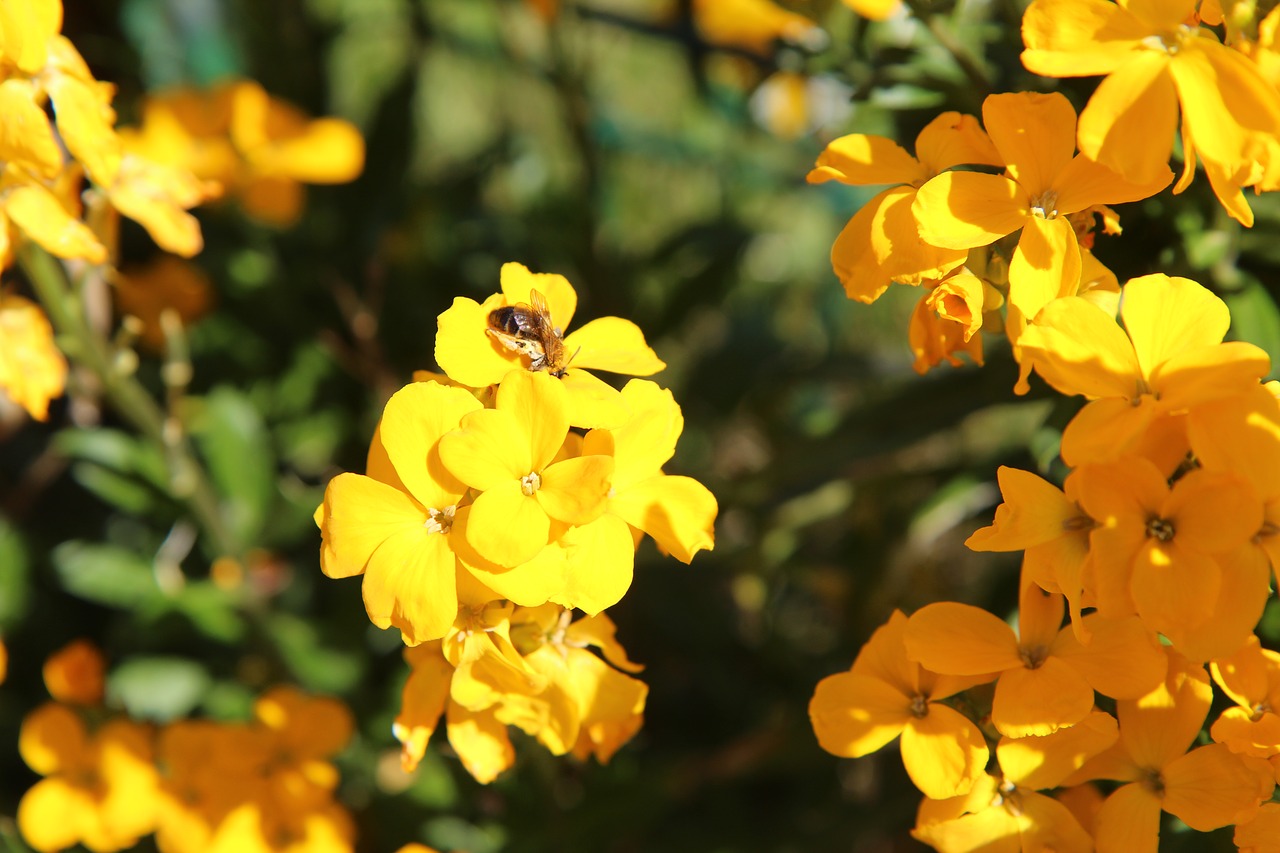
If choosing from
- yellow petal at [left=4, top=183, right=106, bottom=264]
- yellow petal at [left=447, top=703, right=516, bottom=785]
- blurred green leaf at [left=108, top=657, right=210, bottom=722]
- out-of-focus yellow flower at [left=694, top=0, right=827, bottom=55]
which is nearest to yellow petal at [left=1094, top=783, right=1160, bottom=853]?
yellow petal at [left=447, top=703, right=516, bottom=785]

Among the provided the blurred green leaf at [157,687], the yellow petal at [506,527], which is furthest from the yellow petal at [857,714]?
the blurred green leaf at [157,687]

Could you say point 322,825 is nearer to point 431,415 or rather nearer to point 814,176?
point 431,415

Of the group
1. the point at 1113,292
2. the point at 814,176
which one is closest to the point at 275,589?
the point at 814,176

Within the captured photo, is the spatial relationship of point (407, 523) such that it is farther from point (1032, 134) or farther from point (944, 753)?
point (1032, 134)

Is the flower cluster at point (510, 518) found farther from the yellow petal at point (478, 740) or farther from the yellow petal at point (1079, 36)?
the yellow petal at point (1079, 36)

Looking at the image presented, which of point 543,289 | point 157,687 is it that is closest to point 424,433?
point 543,289

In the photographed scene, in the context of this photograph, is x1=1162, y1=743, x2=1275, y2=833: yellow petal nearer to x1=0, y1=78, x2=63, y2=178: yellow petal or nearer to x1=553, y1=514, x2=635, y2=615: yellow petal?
x1=553, y1=514, x2=635, y2=615: yellow petal
